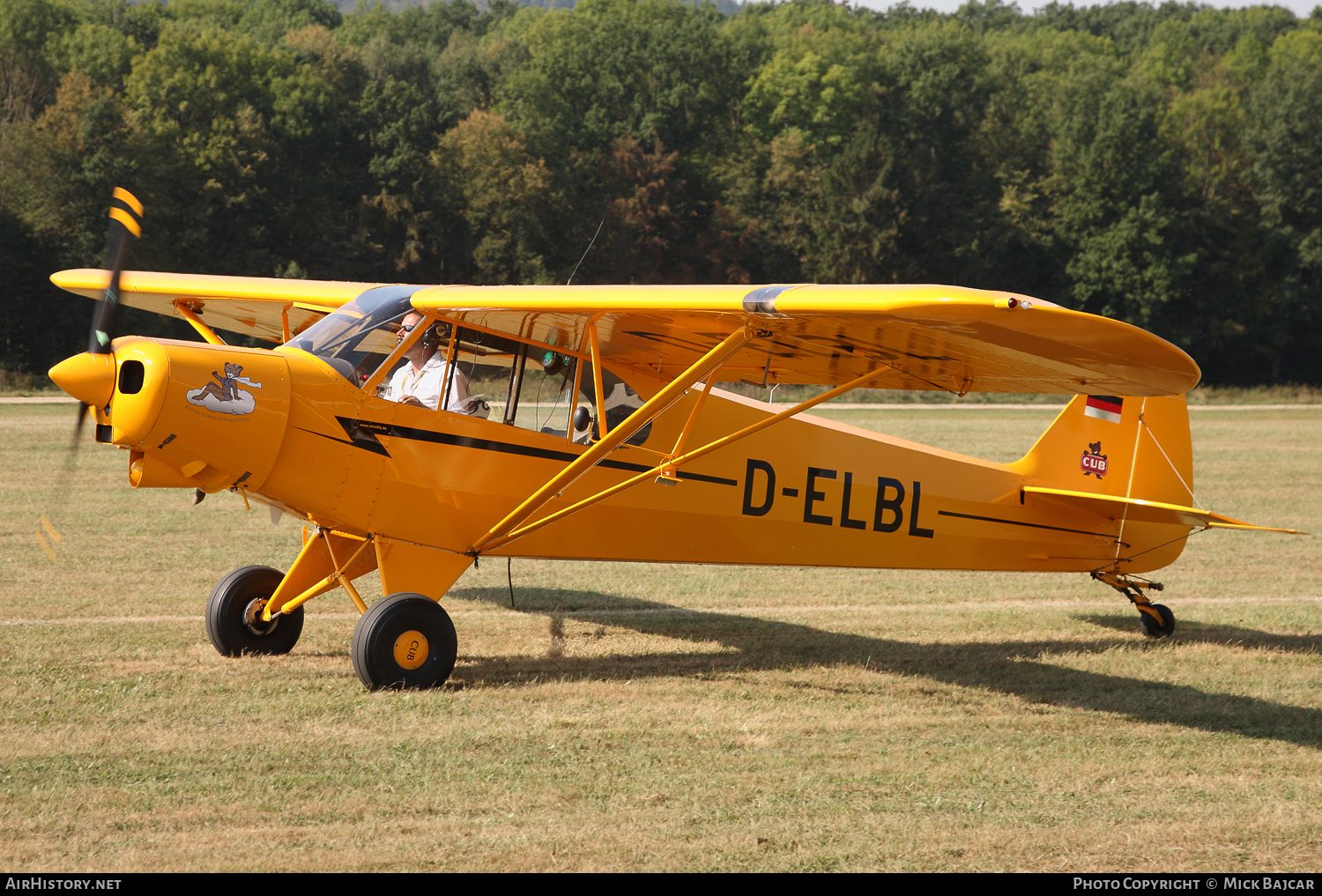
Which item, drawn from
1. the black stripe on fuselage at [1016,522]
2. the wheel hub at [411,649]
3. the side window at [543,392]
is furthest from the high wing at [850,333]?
the wheel hub at [411,649]

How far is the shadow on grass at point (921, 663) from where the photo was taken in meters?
7.42

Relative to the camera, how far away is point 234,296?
9562 millimetres

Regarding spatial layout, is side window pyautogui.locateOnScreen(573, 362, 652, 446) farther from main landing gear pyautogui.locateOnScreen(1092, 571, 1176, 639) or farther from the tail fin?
main landing gear pyautogui.locateOnScreen(1092, 571, 1176, 639)

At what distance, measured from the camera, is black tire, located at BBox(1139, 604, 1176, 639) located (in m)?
9.45

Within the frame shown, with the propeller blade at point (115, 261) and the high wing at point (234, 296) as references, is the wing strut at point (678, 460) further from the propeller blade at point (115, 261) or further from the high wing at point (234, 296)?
the propeller blade at point (115, 261)

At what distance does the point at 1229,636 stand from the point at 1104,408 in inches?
83.5

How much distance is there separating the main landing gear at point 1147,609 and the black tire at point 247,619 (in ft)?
20.8

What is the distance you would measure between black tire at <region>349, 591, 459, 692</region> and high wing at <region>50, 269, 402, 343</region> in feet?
8.96

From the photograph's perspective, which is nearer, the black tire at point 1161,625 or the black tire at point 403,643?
the black tire at point 403,643

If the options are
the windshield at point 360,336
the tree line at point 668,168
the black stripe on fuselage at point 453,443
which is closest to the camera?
the black stripe on fuselage at point 453,443

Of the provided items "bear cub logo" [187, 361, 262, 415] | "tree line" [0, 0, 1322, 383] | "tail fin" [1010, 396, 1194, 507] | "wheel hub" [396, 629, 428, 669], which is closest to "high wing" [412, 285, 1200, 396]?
"bear cub logo" [187, 361, 262, 415]

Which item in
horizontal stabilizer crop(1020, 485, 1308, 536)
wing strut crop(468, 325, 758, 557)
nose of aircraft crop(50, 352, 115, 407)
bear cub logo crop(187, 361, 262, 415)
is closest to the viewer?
nose of aircraft crop(50, 352, 115, 407)

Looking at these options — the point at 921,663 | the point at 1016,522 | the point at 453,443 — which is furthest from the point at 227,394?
the point at 1016,522

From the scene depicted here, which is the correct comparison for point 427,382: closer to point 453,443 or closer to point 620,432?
point 453,443
